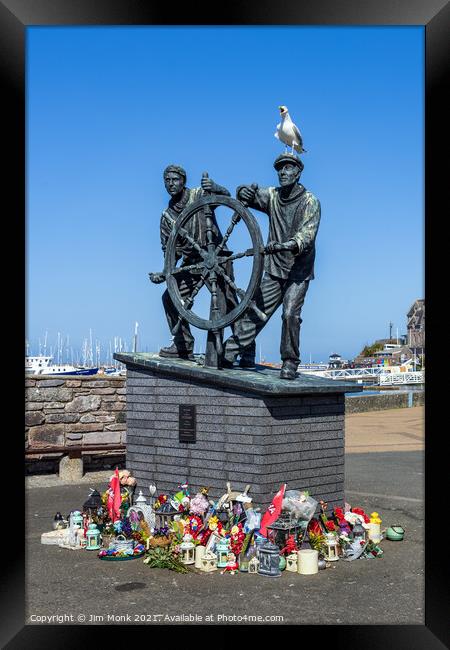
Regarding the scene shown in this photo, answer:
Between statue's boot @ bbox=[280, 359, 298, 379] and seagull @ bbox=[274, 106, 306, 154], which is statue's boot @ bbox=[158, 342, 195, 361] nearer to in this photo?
statue's boot @ bbox=[280, 359, 298, 379]

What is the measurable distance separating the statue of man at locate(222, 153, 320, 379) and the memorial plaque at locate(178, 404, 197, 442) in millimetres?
974

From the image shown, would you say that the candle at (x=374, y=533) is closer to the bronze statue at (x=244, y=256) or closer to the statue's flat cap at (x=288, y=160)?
the bronze statue at (x=244, y=256)

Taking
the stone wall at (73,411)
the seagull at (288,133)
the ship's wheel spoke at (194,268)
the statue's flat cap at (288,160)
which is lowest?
the stone wall at (73,411)

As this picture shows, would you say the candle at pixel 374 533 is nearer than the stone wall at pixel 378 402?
Yes

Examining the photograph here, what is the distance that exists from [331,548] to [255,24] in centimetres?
421

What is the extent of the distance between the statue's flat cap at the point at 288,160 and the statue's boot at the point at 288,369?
6.11 ft

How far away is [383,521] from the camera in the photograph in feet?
27.1

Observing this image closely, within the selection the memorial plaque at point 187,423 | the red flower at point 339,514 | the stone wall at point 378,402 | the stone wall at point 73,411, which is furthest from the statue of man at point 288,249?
the stone wall at point 378,402

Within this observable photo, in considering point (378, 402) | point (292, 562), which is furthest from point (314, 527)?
point (378, 402)

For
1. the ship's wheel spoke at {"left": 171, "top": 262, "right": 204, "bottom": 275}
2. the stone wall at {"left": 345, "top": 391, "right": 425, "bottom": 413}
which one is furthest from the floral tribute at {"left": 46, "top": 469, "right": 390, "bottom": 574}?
the stone wall at {"left": 345, "top": 391, "right": 425, "bottom": 413}

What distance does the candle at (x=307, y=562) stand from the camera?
6203 mm

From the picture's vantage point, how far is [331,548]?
21.8 feet

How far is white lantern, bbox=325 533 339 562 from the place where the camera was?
261 inches

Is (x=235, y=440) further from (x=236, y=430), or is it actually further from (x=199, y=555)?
(x=199, y=555)
